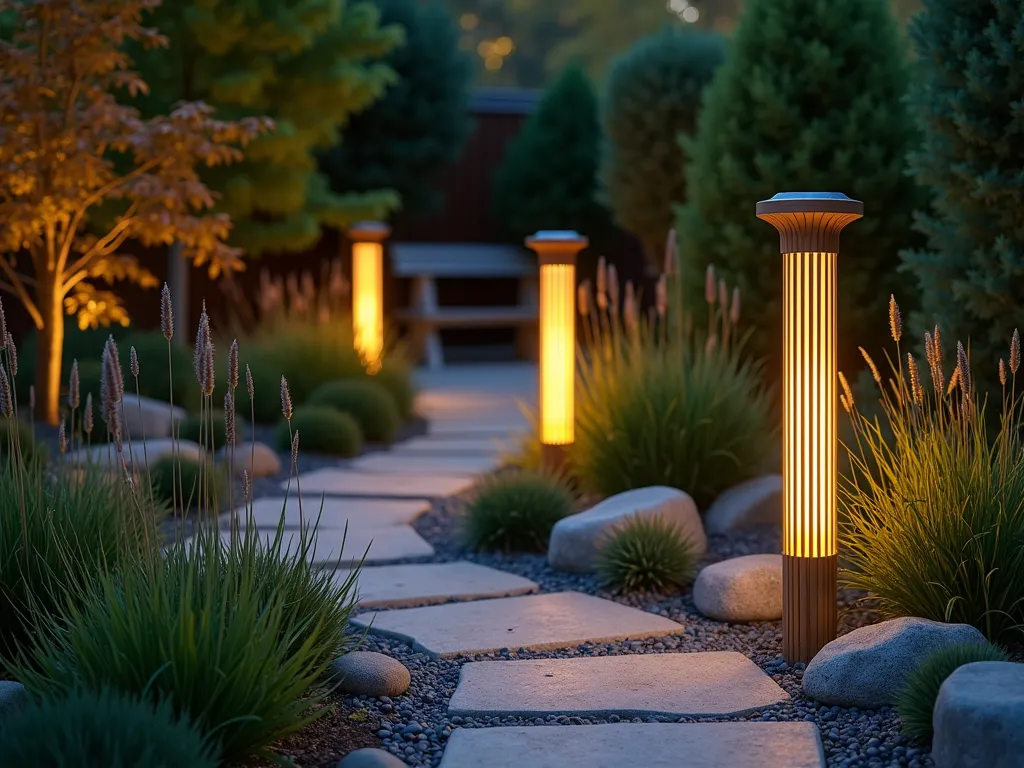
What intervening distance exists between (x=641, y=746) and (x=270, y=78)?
830cm

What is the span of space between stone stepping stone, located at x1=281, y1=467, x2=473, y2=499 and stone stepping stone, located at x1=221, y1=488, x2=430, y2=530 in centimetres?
16

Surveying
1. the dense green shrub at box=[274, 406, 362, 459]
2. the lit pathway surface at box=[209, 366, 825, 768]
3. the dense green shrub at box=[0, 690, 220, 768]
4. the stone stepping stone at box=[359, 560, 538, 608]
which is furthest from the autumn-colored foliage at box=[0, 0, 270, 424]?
the dense green shrub at box=[0, 690, 220, 768]

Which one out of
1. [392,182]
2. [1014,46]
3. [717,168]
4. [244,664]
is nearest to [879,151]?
[717,168]

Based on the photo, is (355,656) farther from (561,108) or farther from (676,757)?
(561,108)

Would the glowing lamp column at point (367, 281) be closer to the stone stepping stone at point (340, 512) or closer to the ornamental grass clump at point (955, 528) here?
the stone stepping stone at point (340, 512)

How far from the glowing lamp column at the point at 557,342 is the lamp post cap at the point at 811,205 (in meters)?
2.56

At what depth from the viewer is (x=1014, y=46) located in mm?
4004

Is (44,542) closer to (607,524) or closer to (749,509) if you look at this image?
(607,524)

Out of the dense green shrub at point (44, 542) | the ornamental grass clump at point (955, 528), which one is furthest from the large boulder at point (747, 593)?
the dense green shrub at point (44, 542)

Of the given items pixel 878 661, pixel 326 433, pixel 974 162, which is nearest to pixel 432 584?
pixel 878 661

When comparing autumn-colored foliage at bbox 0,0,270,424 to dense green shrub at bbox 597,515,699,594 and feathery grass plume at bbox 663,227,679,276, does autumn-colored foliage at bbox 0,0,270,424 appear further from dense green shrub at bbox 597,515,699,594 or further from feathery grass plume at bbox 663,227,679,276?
dense green shrub at bbox 597,515,699,594

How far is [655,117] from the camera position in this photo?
1091cm

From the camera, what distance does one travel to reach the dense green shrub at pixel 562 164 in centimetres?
1370

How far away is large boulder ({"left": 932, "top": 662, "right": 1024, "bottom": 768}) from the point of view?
2.29 meters
